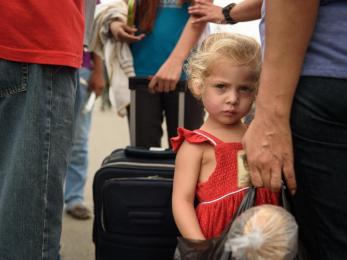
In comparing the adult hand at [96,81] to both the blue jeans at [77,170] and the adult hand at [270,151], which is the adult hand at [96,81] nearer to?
the blue jeans at [77,170]

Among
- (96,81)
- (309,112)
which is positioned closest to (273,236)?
(309,112)

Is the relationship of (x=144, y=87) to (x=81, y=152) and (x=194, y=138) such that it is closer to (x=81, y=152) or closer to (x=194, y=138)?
(x=194, y=138)

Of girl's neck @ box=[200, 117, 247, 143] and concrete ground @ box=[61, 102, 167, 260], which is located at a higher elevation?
girl's neck @ box=[200, 117, 247, 143]

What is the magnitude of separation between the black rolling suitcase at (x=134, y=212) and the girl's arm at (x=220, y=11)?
0.64 meters

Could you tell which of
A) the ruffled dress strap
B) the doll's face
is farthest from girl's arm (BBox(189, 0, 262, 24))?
the doll's face

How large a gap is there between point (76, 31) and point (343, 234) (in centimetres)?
95

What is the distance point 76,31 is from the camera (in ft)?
5.02

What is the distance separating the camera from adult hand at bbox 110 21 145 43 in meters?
2.56

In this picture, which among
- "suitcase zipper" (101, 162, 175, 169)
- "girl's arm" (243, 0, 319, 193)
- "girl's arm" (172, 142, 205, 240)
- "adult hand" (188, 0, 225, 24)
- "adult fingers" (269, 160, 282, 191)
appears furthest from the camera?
"adult hand" (188, 0, 225, 24)

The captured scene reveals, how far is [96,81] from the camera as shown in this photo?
3.52 meters

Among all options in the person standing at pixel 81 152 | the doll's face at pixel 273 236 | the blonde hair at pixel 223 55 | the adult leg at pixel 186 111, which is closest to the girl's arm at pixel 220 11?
the blonde hair at pixel 223 55

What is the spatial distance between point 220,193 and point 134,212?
1.52ft

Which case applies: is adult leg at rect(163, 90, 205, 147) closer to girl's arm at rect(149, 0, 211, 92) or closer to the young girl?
girl's arm at rect(149, 0, 211, 92)

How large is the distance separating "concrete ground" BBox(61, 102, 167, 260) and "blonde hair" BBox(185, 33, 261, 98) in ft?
5.35
